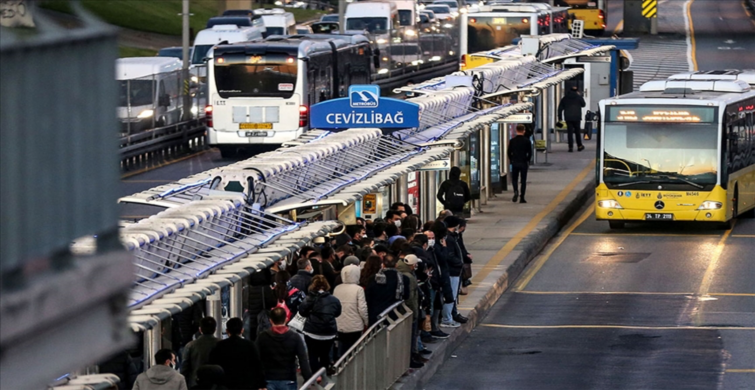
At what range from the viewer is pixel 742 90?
1182 inches

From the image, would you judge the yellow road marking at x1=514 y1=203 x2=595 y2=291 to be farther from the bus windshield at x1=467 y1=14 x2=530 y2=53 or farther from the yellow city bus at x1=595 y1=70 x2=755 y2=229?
the bus windshield at x1=467 y1=14 x2=530 y2=53

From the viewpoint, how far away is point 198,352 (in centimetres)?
1125

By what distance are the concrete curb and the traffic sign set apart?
4333 centimetres

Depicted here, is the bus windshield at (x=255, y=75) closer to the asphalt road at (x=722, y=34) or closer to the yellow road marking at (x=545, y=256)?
the yellow road marking at (x=545, y=256)

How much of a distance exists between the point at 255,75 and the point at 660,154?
38.4ft

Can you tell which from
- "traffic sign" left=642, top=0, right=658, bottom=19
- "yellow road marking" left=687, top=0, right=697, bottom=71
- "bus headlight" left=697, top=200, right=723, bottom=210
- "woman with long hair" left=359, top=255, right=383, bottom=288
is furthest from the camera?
"traffic sign" left=642, top=0, right=658, bottom=19

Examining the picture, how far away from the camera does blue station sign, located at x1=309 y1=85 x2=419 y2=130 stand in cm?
2269

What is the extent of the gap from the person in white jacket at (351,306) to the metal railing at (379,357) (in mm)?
178

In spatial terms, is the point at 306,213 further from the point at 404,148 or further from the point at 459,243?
the point at 404,148

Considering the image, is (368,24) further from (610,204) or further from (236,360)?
(236,360)

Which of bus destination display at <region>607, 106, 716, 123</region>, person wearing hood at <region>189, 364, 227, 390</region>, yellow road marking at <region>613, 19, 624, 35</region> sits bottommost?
yellow road marking at <region>613, 19, 624, 35</region>

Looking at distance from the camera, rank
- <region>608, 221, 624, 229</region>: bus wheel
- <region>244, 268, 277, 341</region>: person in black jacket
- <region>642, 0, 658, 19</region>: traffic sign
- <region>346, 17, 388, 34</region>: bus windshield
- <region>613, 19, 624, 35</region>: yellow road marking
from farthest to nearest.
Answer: <region>613, 19, 624, 35</region>: yellow road marking → <region>642, 0, 658, 19</region>: traffic sign → <region>346, 17, 388, 34</region>: bus windshield → <region>608, 221, 624, 229</region>: bus wheel → <region>244, 268, 277, 341</region>: person in black jacket

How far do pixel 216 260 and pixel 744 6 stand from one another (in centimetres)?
9335

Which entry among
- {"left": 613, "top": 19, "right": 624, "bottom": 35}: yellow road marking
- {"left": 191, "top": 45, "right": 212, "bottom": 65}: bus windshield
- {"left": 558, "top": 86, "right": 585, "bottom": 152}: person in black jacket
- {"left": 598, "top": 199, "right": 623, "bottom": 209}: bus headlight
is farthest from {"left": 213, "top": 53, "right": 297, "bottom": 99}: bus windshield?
{"left": 613, "top": 19, "right": 624, "bottom": 35}: yellow road marking
